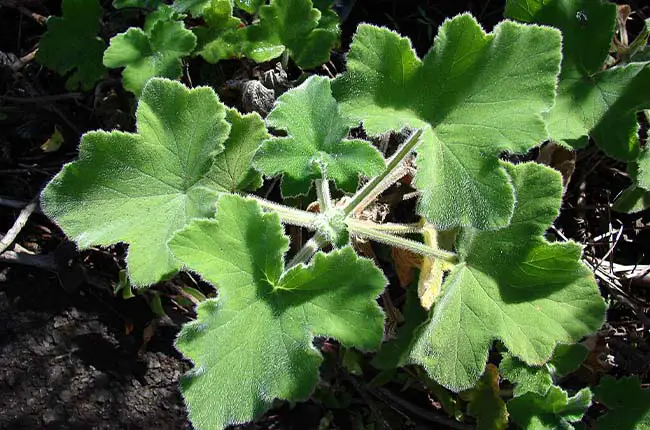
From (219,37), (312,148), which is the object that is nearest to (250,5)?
(219,37)

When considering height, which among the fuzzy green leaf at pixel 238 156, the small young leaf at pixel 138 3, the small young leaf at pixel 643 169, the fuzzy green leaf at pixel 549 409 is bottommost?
the fuzzy green leaf at pixel 549 409

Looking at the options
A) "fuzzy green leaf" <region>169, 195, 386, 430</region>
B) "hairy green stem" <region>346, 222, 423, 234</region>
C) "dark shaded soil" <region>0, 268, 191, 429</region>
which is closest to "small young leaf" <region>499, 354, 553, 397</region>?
"hairy green stem" <region>346, 222, 423, 234</region>

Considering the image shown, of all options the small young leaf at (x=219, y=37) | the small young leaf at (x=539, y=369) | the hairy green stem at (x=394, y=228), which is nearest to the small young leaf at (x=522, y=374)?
the small young leaf at (x=539, y=369)

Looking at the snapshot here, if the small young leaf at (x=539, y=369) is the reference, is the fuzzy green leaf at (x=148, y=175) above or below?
above

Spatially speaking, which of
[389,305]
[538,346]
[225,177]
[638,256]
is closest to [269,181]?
[225,177]

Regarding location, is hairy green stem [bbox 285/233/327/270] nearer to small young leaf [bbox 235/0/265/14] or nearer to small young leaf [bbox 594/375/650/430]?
small young leaf [bbox 235/0/265/14]

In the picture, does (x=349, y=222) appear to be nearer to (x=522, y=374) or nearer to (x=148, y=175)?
(x=148, y=175)

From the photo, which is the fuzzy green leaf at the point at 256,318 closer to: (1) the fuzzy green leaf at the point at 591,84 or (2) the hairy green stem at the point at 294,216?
(2) the hairy green stem at the point at 294,216
